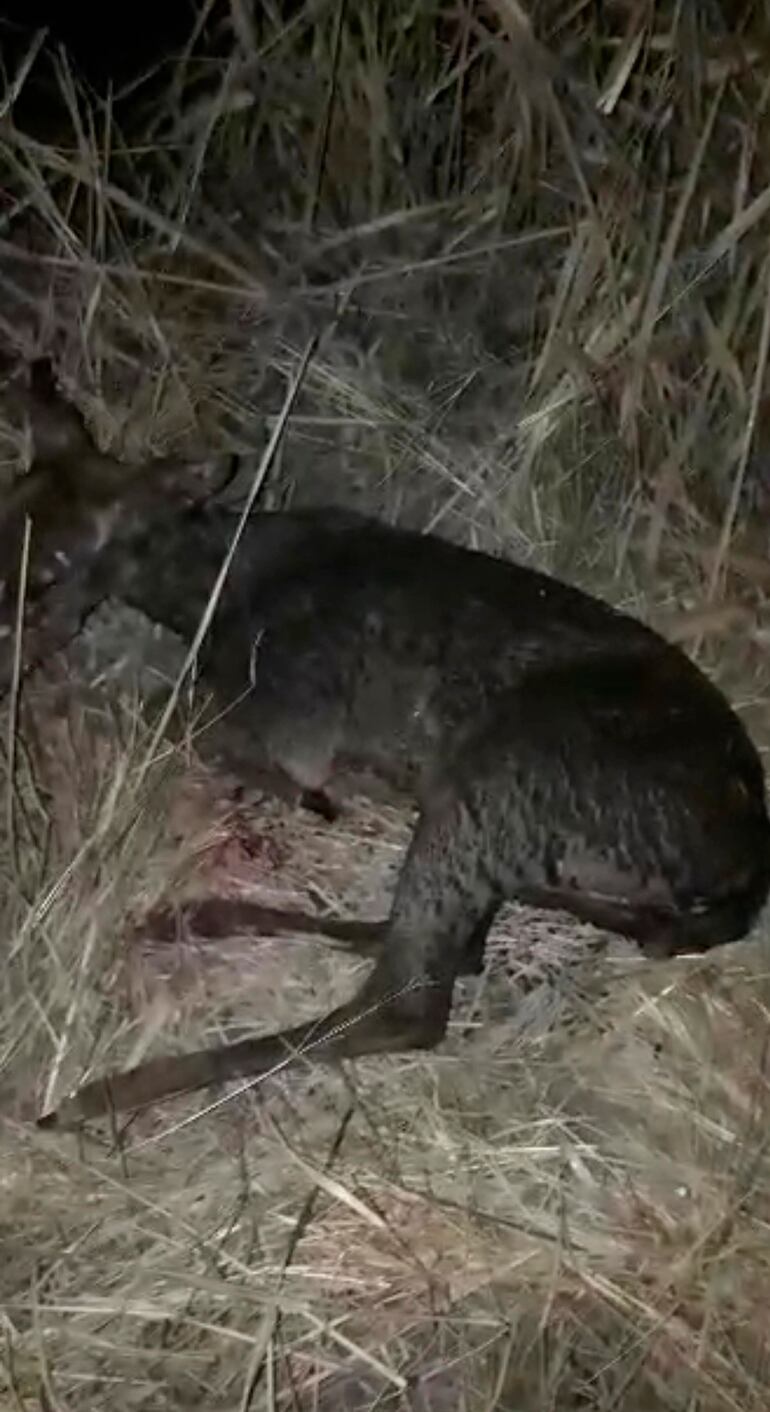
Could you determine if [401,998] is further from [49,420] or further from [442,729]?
[49,420]

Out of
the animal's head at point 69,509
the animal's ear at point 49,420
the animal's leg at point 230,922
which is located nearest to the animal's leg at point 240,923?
the animal's leg at point 230,922

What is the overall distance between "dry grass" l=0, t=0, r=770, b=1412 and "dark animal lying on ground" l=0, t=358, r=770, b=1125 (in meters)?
0.06

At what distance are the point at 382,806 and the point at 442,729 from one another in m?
0.10

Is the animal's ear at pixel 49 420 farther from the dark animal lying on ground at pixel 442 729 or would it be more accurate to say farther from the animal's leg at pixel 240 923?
the animal's leg at pixel 240 923

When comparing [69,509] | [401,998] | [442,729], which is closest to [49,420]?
[69,509]

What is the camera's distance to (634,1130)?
1.43 meters

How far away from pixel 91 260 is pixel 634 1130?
727 mm

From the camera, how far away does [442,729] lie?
1379 millimetres

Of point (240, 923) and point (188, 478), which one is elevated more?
point (188, 478)

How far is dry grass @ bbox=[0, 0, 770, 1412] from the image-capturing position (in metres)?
1.37

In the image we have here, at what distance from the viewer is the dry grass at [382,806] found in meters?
1.37

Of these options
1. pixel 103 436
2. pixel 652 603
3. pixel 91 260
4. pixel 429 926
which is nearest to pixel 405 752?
pixel 429 926

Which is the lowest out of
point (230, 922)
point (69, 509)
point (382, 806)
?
point (230, 922)

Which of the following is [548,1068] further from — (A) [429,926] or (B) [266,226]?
(B) [266,226]
